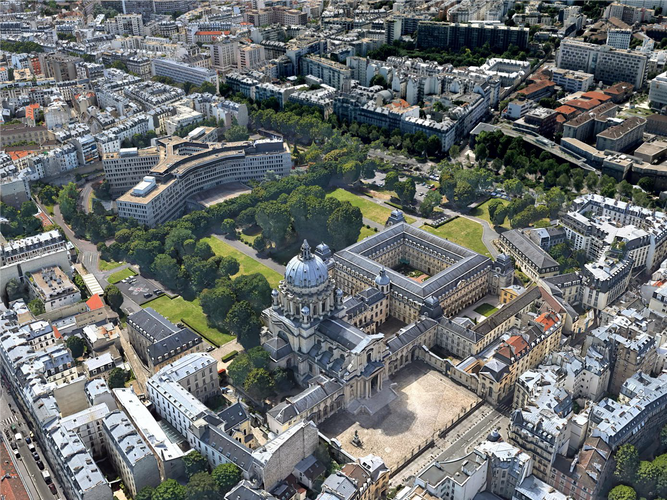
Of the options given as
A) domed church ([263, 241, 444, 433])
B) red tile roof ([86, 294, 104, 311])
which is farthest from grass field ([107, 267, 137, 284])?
domed church ([263, 241, 444, 433])

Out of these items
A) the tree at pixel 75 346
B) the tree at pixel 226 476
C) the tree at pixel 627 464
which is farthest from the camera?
the tree at pixel 75 346

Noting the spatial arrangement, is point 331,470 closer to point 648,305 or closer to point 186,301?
point 186,301

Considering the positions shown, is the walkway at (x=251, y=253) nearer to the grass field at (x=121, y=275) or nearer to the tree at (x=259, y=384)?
the grass field at (x=121, y=275)

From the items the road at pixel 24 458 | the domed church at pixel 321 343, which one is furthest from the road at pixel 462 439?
the road at pixel 24 458

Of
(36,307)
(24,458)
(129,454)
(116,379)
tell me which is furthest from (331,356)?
(36,307)

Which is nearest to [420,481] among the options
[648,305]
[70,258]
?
[648,305]

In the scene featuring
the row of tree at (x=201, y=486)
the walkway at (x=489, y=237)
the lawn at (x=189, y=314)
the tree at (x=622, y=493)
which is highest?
the walkway at (x=489, y=237)

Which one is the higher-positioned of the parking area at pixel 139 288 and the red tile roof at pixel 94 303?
the red tile roof at pixel 94 303
